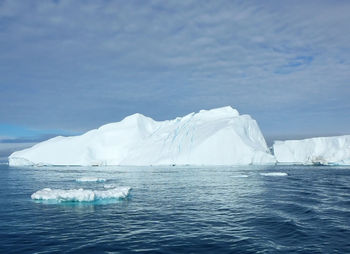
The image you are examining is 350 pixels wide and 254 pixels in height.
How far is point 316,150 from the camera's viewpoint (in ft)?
278

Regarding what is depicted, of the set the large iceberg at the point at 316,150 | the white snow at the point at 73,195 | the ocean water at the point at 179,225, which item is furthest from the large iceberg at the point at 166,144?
the white snow at the point at 73,195

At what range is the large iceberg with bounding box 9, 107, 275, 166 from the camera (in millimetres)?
71500

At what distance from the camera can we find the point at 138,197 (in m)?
24.5

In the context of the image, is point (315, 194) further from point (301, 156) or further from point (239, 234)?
point (301, 156)

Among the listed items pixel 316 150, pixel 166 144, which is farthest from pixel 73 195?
pixel 316 150

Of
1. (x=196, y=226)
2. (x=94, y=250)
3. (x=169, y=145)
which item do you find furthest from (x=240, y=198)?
(x=169, y=145)

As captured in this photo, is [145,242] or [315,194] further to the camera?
[315,194]

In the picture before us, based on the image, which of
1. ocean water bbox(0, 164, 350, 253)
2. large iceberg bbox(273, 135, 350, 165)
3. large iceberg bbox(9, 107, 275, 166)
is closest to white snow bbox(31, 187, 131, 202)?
ocean water bbox(0, 164, 350, 253)

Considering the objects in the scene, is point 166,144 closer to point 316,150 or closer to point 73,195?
point 316,150

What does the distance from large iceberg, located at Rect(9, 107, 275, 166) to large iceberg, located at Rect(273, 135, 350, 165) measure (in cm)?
1139

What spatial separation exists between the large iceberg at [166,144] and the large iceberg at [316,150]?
11390 mm

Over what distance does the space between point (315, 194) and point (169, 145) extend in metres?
52.8

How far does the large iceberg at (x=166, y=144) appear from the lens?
71500 mm

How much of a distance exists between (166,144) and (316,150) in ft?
132
